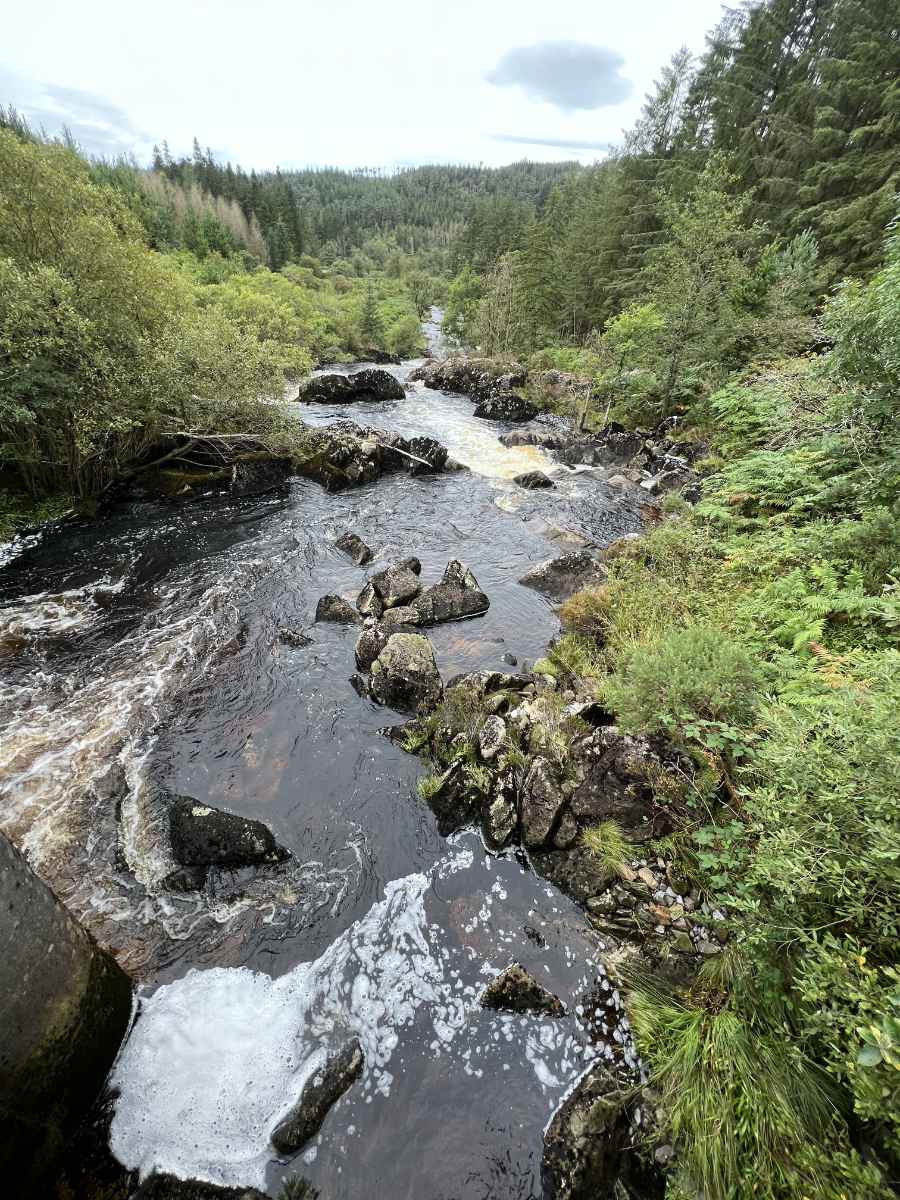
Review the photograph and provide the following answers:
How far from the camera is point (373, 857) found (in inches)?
307

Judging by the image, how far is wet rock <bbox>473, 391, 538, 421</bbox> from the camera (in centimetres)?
3475

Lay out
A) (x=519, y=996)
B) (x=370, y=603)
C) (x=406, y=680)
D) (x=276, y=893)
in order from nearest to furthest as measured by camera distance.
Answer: (x=519, y=996) → (x=276, y=893) → (x=406, y=680) → (x=370, y=603)

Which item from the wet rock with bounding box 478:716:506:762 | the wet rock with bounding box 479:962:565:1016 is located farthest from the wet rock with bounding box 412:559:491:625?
the wet rock with bounding box 479:962:565:1016

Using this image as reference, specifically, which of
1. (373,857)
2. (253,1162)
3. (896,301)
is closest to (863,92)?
(896,301)

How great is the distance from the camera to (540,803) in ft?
25.2

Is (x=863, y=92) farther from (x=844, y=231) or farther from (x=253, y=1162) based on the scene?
(x=253, y=1162)

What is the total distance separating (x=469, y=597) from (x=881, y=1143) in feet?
37.2

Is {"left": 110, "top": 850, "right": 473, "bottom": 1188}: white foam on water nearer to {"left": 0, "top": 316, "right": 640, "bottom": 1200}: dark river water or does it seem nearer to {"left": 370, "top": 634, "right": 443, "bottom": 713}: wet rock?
{"left": 0, "top": 316, "right": 640, "bottom": 1200}: dark river water

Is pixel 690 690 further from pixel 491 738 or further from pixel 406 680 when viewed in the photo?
pixel 406 680

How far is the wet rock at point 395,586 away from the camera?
45.5 feet

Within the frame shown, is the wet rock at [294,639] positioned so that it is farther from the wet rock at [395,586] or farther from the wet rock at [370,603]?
the wet rock at [395,586]

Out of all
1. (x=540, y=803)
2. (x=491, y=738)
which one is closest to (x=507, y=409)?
(x=491, y=738)

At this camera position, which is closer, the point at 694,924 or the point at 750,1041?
the point at 750,1041

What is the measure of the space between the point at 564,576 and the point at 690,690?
27.3 feet
